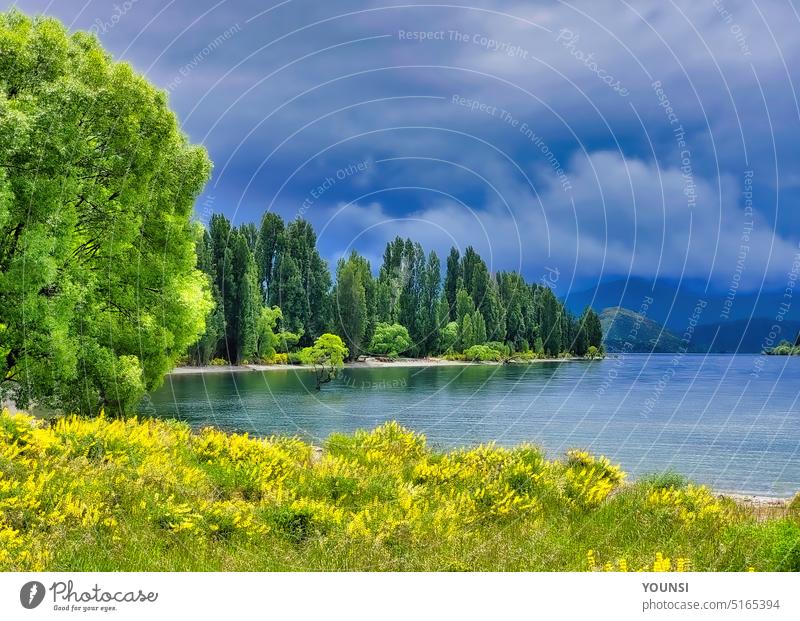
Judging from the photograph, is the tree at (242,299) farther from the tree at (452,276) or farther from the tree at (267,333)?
the tree at (452,276)

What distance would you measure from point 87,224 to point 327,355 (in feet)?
193

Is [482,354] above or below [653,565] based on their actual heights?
below

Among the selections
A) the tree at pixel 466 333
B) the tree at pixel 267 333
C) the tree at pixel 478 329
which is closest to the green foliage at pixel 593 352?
the tree at pixel 478 329

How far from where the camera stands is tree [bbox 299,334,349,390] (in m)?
72.3

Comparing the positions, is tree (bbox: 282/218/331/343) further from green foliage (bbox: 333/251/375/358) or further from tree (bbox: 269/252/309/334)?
green foliage (bbox: 333/251/375/358)

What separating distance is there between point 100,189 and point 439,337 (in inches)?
3243

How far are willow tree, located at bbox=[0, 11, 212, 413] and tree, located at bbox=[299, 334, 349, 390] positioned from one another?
4862 centimetres

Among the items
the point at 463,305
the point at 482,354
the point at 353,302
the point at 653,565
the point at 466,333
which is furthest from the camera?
the point at 463,305

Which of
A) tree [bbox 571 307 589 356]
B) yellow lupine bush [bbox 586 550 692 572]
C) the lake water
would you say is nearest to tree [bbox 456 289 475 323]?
the lake water

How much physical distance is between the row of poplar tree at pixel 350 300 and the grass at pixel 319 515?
5748 centimetres

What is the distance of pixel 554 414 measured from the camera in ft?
144

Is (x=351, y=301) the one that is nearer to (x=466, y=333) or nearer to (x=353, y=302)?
(x=353, y=302)

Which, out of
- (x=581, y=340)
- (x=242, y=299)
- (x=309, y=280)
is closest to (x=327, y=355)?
(x=242, y=299)
